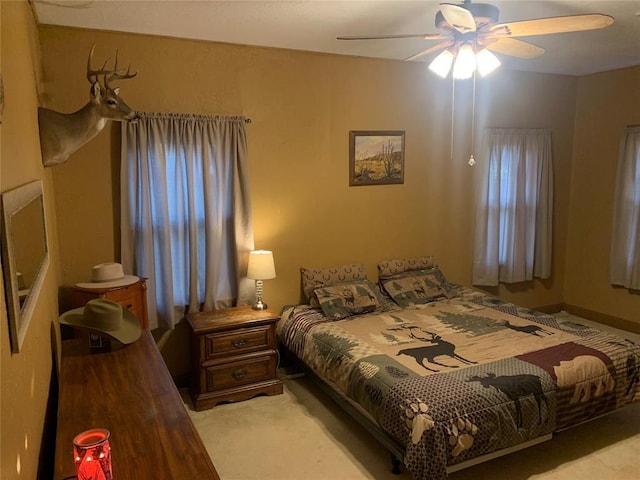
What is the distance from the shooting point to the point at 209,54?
3.59m

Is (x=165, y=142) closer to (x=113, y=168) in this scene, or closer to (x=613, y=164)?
(x=113, y=168)

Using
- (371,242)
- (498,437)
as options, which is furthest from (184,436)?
(371,242)

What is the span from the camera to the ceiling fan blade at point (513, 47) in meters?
2.60

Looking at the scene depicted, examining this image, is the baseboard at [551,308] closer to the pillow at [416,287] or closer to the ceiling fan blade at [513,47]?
the pillow at [416,287]

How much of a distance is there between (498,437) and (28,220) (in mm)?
2360

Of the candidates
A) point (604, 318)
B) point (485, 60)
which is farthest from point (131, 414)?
point (604, 318)

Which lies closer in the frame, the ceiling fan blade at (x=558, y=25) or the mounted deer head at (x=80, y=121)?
the ceiling fan blade at (x=558, y=25)

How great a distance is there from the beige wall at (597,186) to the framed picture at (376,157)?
2268mm

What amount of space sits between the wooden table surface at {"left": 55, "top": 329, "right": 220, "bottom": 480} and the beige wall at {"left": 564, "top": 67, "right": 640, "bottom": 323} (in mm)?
4726

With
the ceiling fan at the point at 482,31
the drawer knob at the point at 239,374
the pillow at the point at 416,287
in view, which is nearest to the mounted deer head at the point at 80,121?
the ceiling fan at the point at 482,31

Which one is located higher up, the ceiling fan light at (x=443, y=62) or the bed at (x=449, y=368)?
the ceiling fan light at (x=443, y=62)

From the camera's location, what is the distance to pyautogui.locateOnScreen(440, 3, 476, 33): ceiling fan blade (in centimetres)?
207

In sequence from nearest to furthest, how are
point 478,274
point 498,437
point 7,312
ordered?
point 7,312 → point 498,437 → point 478,274

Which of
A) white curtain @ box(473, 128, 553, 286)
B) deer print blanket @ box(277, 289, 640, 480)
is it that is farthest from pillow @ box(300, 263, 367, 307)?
white curtain @ box(473, 128, 553, 286)
